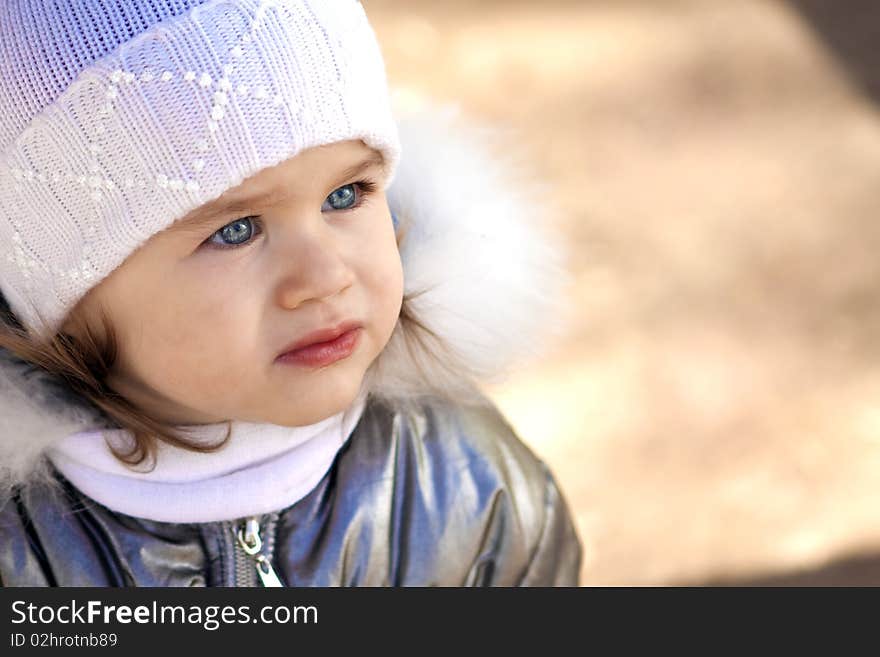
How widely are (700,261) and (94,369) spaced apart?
45.2 inches

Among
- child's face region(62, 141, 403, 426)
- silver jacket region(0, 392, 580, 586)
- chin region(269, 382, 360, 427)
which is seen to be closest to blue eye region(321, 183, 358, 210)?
child's face region(62, 141, 403, 426)

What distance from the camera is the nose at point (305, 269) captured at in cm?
78

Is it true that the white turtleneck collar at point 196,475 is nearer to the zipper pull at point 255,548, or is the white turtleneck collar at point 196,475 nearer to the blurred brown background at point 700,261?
the zipper pull at point 255,548

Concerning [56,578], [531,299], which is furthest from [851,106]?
[56,578]

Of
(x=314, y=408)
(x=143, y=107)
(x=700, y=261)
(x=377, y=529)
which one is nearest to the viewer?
(x=143, y=107)

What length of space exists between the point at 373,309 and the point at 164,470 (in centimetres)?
20

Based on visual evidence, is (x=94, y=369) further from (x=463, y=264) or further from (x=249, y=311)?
(x=463, y=264)

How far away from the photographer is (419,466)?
100 centimetres

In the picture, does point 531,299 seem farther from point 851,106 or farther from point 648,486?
point 851,106

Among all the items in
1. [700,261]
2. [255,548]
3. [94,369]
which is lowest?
[255,548]

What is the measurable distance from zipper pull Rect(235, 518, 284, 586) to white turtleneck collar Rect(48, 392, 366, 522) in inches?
0.7

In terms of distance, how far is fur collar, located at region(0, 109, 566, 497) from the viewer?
3.22 feet

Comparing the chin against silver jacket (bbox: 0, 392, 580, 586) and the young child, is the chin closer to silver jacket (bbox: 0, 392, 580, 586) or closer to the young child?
the young child

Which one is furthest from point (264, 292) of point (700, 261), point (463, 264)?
point (700, 261)
